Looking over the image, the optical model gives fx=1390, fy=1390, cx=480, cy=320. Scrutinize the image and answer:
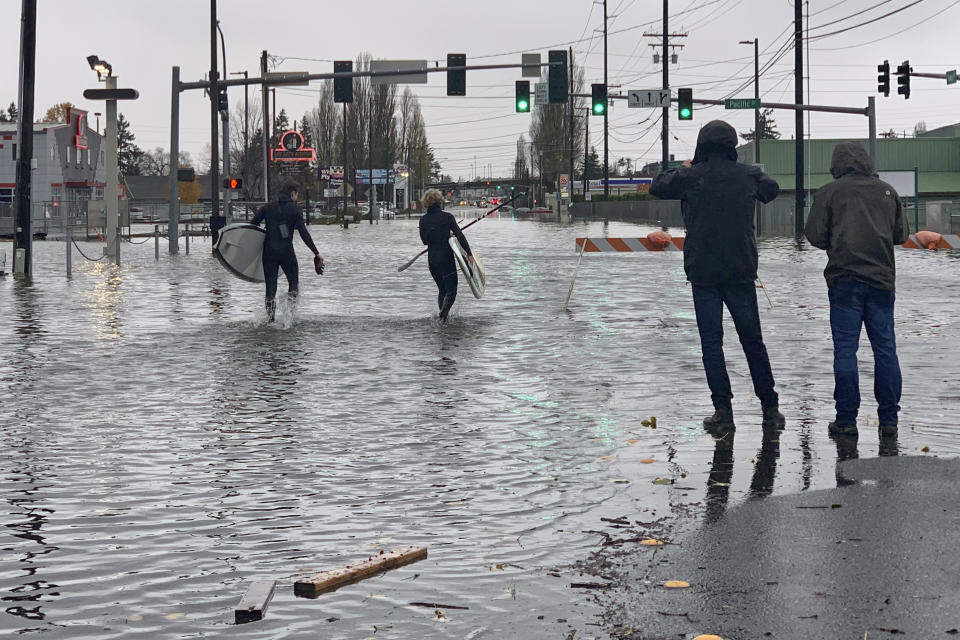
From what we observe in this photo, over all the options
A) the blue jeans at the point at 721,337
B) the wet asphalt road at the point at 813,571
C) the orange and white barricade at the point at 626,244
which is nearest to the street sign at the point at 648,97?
the orange and white barricade at the point at 626,244

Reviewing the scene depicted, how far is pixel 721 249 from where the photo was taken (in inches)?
355

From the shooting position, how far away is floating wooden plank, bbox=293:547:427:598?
514 cm

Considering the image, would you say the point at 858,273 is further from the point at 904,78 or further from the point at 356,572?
the point at 904,78

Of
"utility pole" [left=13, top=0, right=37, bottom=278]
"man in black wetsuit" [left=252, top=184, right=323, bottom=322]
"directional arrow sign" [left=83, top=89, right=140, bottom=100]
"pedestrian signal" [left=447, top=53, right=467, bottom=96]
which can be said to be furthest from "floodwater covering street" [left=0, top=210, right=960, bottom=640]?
"pedestrian signal" [left=447, top=53, right=467, bottom=96]

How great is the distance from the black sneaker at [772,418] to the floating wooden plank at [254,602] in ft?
15.3

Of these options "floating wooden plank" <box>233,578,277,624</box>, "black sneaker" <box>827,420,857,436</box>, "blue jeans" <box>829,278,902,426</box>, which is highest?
"blue jeans" <box>829,278,902,426</box>

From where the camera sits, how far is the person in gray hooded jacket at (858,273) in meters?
8.62

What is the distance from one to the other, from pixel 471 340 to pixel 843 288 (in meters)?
6.88

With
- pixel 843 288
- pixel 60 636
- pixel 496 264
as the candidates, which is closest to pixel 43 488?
pixel 60 636

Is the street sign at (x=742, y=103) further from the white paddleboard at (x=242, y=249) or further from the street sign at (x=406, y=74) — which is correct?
the white paddleboard at (x=242, y=249)

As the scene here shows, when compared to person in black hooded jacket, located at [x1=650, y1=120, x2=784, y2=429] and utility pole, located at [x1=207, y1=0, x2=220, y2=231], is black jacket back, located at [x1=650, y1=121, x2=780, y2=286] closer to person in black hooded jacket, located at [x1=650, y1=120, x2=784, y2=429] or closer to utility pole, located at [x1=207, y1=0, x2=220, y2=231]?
person in black hooded jacket, located at [x1=650, y1=120, x2=784, y2=429]

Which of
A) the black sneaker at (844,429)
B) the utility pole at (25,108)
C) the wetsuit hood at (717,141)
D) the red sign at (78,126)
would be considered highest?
the red sign at (78,126)

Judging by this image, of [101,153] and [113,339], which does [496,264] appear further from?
[101,153]

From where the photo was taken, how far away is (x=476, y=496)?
697cm
